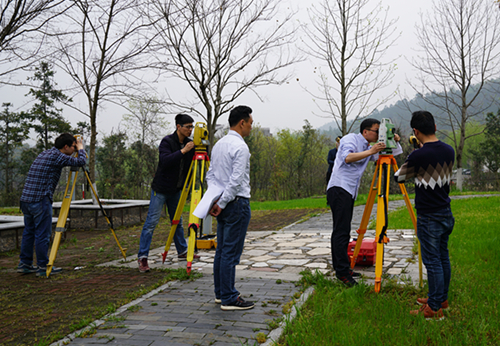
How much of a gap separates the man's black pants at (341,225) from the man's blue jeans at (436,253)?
0.96 m

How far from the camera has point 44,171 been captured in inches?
209

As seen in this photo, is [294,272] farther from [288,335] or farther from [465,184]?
[465,184]

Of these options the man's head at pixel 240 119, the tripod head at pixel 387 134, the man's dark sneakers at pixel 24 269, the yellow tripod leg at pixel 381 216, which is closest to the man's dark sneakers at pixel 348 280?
the yellow tripod leg at pixel 381 216

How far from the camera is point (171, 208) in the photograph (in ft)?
18.4

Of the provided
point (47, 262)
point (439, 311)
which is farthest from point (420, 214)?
point (47, 262)

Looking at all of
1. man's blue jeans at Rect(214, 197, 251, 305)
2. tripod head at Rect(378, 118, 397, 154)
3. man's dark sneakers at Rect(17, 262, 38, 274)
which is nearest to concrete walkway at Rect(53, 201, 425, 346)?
man's blue jeans at Rect(214, 197, 251, 305)

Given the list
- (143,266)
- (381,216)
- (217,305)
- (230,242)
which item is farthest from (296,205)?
(230,242)

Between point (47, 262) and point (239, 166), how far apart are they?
3587mm

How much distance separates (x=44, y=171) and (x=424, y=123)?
196 inches

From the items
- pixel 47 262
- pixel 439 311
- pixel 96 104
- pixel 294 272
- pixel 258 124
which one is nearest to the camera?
pixel 439 311

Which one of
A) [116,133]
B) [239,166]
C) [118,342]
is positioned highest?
[116,133]

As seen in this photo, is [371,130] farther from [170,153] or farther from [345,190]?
[170,153]

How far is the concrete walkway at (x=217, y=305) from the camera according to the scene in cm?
295

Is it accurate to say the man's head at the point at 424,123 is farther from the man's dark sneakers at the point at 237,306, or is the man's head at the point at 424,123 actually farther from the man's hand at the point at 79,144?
the man's hand at the point at 79,144
